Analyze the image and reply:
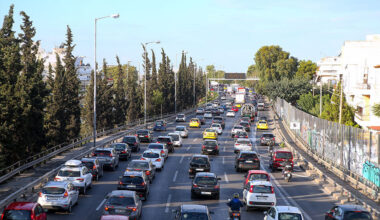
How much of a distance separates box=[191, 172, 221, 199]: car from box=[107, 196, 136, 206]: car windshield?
6191mm

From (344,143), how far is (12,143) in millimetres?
22220

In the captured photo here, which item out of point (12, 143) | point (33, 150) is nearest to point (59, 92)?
point (33, 150)

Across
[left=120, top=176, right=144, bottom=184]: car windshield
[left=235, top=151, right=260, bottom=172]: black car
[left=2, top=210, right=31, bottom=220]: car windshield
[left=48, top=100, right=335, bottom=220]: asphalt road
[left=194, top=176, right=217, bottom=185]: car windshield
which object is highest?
[left=2, top=210, right=31, bottom=220]: car windshield

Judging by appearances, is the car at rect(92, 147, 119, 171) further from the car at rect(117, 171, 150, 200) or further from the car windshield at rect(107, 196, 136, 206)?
the car windshield at rect(107, 196, 136, 206)

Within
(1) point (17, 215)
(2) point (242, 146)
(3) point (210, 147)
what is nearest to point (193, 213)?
(1) point (17, 215)

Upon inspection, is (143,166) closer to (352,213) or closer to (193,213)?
(193,213)

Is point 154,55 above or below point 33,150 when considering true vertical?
above

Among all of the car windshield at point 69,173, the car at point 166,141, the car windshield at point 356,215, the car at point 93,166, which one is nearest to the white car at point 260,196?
the car windshield at point 356,215

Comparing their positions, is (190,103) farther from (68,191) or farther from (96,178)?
(68,191)

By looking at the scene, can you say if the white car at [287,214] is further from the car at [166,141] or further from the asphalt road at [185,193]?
the car at [166,141]

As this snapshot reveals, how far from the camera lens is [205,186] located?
2495 cm

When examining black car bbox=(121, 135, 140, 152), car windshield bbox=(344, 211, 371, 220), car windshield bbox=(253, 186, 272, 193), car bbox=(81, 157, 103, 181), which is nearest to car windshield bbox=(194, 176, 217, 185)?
car windshield bbox=(253, 186, 272, 193)

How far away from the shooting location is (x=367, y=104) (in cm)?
5469

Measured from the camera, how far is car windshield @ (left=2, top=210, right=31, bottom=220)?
1638 cm
